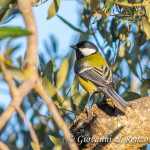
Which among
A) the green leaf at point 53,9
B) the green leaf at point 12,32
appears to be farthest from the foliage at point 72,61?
the green leaf at point 12,32

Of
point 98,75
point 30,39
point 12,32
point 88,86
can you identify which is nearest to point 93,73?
point 98,75

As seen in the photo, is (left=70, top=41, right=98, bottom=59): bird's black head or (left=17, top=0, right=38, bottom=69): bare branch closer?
(left=17, top=0, right=38, bottom=69): bare branch

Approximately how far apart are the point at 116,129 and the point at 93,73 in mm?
1083

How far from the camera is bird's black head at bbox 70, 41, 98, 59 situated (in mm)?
3520

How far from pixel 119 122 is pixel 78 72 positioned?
115 cm

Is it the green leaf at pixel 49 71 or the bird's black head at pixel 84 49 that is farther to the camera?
the bird's black head at pixel 84 49

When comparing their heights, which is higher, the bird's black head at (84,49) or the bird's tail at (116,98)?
the bird's tail at (116,98)

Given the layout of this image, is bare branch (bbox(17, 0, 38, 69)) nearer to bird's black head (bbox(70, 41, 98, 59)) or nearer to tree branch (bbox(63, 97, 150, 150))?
tree branch (bbox(63, 97, 150, 150))

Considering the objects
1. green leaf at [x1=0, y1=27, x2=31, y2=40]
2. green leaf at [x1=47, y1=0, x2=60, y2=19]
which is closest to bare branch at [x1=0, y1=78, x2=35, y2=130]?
green leaf at [x1=0, y1=27, x2=31, y2=40]

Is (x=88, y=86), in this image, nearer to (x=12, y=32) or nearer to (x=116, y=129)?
(x=116, y=129)

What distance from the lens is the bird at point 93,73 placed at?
9.08ft

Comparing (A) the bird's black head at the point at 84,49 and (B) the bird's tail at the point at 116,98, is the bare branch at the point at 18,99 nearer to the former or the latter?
(B) the bird's tail at the point at 116,98

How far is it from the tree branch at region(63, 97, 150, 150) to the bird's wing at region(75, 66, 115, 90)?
2.00 feet

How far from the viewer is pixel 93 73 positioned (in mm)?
3059
